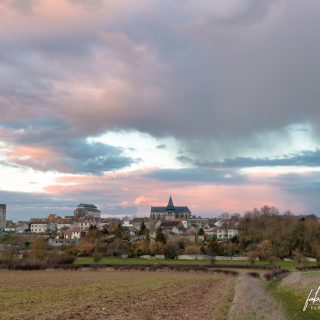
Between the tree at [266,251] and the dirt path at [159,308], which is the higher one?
the tree at [266,251]

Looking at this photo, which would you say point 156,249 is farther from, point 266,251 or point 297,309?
point 297,309

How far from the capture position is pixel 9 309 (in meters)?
31.1

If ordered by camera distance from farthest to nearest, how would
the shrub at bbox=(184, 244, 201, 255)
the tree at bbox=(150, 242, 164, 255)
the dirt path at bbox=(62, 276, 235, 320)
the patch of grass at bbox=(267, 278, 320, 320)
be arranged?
the tree at bbox=(150, 242, 164, 255)
the shrub at bbox=(184, 244, 201, 255)
the patch of grass at bbox=(267, 278, 320, 320)
the dirt path at bbox=(62, 276, 235, 320)

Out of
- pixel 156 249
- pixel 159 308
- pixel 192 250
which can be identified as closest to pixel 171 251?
pixel 156 249

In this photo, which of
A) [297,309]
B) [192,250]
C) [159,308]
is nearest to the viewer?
[159,308]

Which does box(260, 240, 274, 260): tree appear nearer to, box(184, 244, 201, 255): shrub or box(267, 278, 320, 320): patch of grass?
box(184, 244, 201, 255): shrub

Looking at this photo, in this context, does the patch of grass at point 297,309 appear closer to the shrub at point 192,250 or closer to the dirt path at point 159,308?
the dirt path at point 159,308

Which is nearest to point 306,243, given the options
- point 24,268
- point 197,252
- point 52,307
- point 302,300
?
point 197,252

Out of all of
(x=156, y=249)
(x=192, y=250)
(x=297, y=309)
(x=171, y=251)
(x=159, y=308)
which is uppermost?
(x=156, y=249)

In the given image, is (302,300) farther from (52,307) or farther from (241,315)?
(52,307)

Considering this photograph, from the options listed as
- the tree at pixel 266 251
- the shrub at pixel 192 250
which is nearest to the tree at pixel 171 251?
the shrub at pixel 192 250

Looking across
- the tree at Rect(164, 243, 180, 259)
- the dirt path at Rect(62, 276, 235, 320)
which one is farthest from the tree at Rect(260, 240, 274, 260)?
the dirt path at Rect(62, 276, 235, 320)

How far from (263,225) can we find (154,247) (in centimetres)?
5967

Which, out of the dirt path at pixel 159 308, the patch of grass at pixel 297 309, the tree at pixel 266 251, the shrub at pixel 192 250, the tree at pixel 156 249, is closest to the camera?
the dirt path at pixel 159 308
